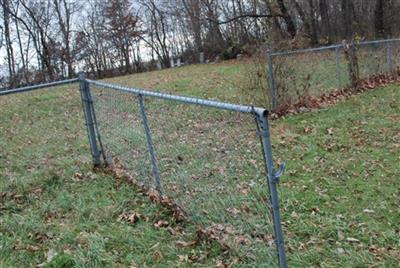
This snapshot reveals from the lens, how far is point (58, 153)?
6797mm

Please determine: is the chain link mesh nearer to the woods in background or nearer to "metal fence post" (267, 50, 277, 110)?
"metal fence post" (267, 50, 277, 110)

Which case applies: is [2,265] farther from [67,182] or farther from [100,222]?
[67,182]

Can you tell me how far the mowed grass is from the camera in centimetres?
353

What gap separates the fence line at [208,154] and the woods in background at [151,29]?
679 inches

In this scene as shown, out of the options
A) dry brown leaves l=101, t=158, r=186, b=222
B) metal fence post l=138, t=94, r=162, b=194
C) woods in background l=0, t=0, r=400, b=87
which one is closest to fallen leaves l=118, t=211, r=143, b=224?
dry brown leaves l=101, t=158, r=186, b=222

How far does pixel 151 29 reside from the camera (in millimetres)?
35812

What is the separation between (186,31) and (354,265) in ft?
107

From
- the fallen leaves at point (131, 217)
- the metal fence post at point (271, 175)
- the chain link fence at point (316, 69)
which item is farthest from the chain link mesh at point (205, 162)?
the chain link fence at point (316, 69)

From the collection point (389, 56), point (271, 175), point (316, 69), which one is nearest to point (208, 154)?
point (271, 175)

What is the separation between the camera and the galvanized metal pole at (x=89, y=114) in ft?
18.1

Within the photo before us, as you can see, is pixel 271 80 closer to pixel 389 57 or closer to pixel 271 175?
pixel 389 57

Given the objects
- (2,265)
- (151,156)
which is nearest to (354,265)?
(151,156)

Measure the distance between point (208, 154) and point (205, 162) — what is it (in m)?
0.17

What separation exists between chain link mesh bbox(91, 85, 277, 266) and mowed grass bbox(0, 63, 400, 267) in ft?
0.75
